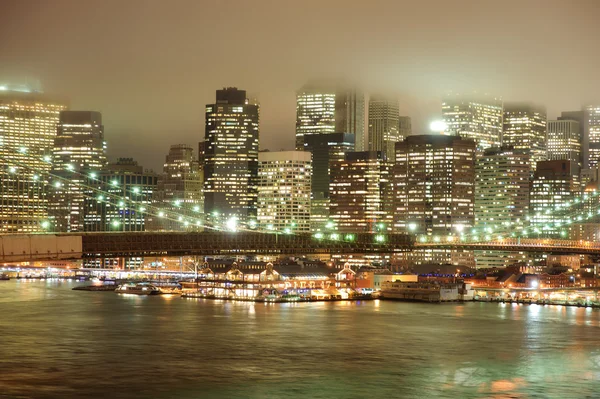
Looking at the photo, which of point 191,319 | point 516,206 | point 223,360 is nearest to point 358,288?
point 191,319

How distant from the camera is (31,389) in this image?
29.6 metres

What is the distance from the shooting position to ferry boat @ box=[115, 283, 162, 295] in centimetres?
7781

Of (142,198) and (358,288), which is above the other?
(142,198)

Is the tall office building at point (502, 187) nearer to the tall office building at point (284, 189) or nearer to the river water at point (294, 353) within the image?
the tall office building at point (284, 189)

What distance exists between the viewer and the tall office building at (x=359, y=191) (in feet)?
462

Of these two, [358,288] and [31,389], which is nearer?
[31,389]

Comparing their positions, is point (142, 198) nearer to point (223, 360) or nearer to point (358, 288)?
point (358, 288)

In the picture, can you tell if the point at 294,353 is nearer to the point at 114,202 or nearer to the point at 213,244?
the point at 213,244

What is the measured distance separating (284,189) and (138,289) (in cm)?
5910

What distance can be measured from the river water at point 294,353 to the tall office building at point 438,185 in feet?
237

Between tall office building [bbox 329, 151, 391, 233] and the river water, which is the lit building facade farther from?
the river water

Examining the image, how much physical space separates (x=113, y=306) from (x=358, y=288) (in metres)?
18.1

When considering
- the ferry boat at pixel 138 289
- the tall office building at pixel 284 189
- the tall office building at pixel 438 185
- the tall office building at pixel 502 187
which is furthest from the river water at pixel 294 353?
the tall office building at pixel 502 187

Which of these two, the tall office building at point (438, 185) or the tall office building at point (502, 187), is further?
the tall office building at point (502, 187)
